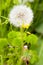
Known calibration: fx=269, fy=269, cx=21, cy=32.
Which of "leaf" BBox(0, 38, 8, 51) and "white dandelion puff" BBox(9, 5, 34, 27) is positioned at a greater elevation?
"white dandelion puff" BBox(9, 5, 34, 27)

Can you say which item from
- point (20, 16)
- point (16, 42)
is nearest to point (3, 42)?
point (16, 42)

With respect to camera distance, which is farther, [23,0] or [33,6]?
[33,6]

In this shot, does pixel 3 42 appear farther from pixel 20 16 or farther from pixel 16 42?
pixel 20 16

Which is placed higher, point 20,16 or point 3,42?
point 20,16

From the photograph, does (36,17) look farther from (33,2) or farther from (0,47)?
(0,47)

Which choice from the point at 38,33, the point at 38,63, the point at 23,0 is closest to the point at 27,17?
the point at 38,63

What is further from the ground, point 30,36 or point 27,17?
point 27,17

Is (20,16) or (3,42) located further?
(3,42)

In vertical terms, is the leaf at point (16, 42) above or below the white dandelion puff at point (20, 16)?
below

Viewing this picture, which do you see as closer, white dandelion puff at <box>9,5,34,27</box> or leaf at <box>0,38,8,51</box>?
white dandelion puff at <box>9,5,34,27</box>

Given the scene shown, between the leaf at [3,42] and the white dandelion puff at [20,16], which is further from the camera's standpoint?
the leaf at [3,42]

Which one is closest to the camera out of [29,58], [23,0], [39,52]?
[29,58]
